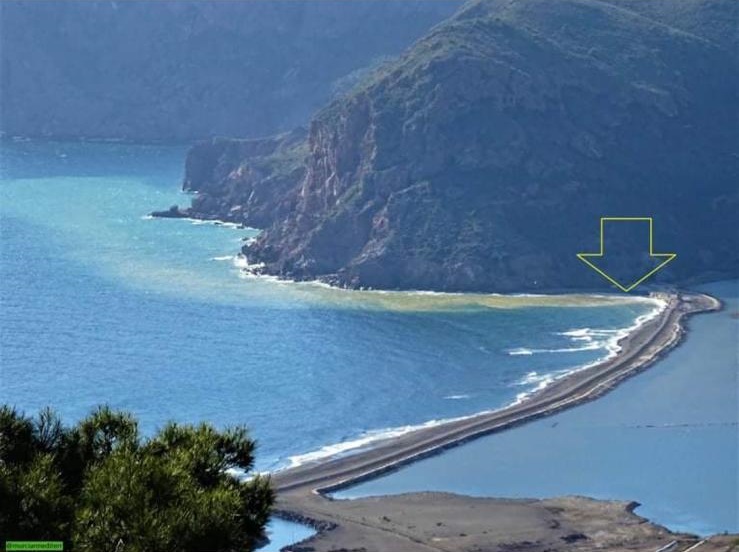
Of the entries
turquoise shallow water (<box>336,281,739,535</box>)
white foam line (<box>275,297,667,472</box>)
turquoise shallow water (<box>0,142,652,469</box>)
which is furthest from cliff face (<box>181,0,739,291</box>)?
turquoise shallow water (<box>336,281,739,535</box>)

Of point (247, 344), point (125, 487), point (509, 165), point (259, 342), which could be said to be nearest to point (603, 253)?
point (509, 165)

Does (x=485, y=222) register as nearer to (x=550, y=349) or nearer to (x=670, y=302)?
(x=670, y=302)

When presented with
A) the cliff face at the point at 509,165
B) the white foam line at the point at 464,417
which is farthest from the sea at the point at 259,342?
the cliff face at the point at 509,165

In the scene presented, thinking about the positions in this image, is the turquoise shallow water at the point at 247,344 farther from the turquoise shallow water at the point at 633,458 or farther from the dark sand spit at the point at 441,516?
the turquoise shallow water at the point at 633,458

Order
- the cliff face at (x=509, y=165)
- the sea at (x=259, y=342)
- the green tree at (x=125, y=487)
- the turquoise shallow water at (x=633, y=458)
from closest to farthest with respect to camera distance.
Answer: the green tree at (x=125, y=487) < the turquoise shallow water at (x=633, y=458) < the sea at (x=259, y=342) < the cliff face at (x=509, y=165)

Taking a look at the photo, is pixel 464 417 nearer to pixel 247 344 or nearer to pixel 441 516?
pixel 441 516

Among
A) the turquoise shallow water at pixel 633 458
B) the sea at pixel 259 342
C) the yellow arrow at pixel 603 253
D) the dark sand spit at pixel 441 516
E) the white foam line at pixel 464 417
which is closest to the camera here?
the dark sand spit at pixel 441 516

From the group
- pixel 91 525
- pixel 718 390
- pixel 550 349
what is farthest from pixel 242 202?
pixel 91 525
